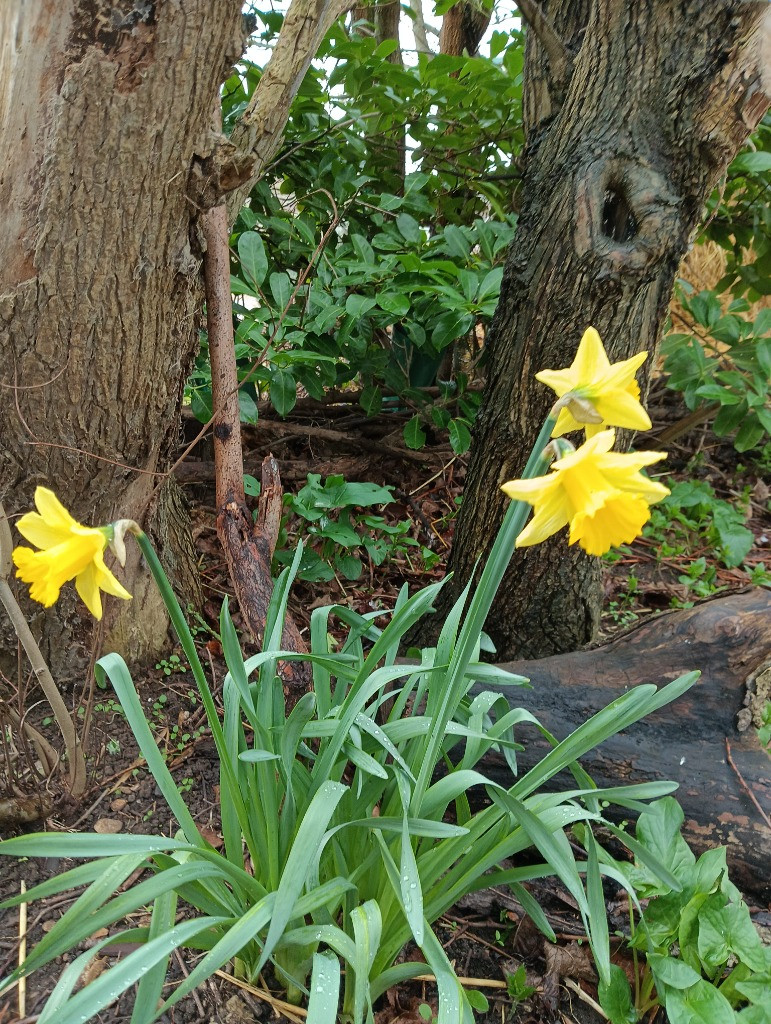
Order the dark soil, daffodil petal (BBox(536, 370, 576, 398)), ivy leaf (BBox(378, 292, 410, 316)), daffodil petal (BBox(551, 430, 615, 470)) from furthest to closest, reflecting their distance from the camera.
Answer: ivy leaf (BBox(378, 292, 410, 316))
the dark soil
daffodil petal (BBox(536, 370, 576, 398))
daffodil petal (BBox(551, 430, 615, 470))

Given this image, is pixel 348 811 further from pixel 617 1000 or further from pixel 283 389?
pixel 283 389

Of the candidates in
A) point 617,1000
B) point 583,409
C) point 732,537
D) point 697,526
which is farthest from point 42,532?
point 697,526

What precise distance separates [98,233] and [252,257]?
2.07ft

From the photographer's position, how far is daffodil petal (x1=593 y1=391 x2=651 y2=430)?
0.86 m

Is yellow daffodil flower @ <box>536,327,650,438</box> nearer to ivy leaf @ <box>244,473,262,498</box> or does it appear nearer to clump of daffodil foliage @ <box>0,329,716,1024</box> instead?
clump of daffodil foliage @ <box>0,329,716,1024</box>

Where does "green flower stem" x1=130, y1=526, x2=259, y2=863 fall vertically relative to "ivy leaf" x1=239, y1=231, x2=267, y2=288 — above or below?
below

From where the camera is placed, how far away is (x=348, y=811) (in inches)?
50.8

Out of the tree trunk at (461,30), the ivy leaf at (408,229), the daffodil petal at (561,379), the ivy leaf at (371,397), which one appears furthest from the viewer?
the tree trunk at (461,30)

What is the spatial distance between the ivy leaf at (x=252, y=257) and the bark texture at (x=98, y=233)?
363 mm

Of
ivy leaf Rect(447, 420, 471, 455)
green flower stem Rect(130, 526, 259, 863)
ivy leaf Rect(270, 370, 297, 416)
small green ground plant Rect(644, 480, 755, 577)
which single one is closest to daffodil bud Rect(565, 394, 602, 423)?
green flower stem Rect(130, 526, 259, 863)

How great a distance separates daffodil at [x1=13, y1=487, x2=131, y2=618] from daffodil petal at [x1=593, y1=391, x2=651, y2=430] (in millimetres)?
611

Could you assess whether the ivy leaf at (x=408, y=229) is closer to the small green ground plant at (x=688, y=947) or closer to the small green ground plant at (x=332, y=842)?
the small green ground plant at (x=332, y=842)

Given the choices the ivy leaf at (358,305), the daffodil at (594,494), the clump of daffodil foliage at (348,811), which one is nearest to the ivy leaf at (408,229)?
the ivy leaf at (358,305)

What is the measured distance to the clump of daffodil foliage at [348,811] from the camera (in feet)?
2.78
